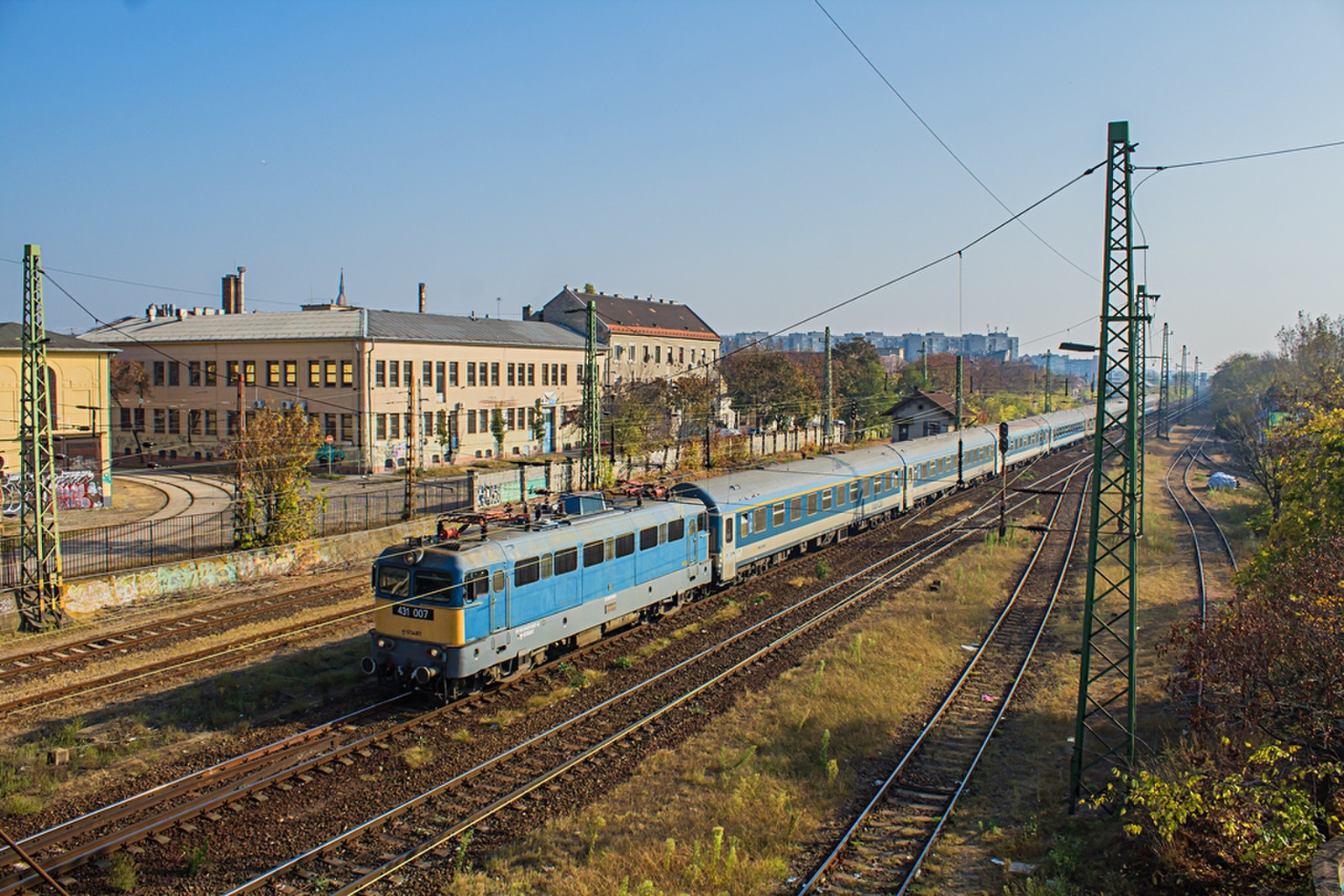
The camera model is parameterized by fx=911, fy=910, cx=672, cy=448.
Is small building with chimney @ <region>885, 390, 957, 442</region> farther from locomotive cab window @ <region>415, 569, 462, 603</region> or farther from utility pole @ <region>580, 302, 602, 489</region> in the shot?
locomotive cab window @ <region>415, 569, 462, 603</region>

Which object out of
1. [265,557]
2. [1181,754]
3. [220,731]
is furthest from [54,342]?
[1181,754]

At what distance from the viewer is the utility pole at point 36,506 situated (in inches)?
842

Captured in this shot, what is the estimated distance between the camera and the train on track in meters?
15.9

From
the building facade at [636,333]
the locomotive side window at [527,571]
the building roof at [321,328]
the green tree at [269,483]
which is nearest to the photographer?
the locomotive side window at [527,571]

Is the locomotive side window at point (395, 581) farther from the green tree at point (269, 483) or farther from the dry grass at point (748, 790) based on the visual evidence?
the green tree at point (269, 483)

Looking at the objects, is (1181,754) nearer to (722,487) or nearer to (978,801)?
(978,801)

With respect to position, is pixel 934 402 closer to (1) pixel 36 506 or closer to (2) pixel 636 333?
(2) pixel 636 333

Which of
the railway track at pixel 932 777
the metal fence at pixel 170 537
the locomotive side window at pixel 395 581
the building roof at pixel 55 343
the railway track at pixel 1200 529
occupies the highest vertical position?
the building roof at pixel 55 343

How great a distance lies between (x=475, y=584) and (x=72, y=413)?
102 feet

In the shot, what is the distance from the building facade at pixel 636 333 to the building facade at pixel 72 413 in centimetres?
3386

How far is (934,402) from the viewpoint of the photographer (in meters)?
65.9

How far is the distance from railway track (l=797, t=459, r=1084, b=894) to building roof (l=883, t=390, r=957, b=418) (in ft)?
138

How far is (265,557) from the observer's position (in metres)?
28.1

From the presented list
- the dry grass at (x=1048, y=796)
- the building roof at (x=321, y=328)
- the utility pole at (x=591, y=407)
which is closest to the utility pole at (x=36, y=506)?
the utility pole at (x=591, y=407)
